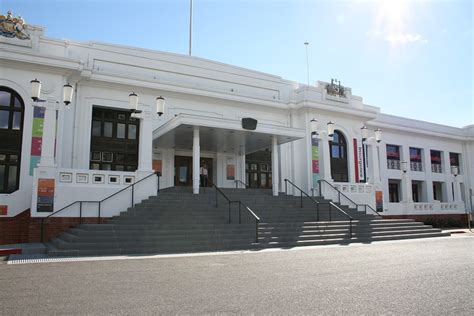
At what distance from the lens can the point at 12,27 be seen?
61.5 feet

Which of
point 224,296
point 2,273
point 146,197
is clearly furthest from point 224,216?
point 224,296

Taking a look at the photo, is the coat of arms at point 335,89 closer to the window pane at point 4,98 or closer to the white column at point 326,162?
the white column at point 326,162

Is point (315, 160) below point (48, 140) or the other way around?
the other way around

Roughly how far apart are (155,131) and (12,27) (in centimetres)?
799

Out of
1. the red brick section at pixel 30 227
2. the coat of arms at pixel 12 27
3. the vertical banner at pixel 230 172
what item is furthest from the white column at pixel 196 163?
the coat of arms at pixel 12 27

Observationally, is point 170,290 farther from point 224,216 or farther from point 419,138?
point 419,138

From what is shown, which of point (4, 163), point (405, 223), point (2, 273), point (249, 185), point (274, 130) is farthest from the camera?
point (249, 185)

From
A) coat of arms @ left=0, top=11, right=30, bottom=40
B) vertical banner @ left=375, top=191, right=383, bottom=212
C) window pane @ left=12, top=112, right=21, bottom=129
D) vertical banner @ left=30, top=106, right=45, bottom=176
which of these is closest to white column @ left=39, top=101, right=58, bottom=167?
vertical banner @ left=30, top=106, right=45, bottom=176

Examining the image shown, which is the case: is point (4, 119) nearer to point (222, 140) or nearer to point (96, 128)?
point (96, 128)

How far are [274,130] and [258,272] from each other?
41.0 feet

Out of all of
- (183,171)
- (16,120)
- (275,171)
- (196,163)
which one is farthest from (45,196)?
(275,171)

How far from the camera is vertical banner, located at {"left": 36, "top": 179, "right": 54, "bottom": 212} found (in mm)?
14953

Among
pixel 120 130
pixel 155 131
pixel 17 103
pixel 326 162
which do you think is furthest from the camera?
pixel 326 162

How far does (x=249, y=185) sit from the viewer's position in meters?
25.9
